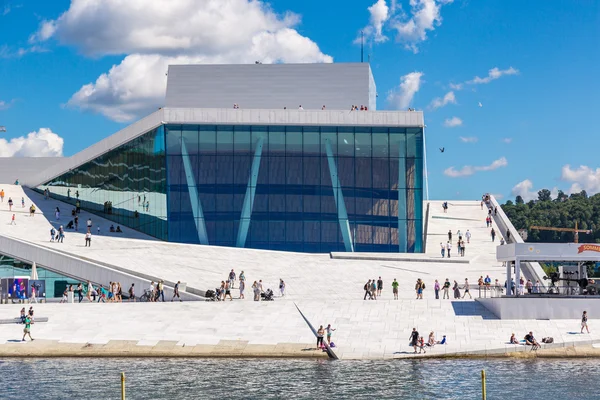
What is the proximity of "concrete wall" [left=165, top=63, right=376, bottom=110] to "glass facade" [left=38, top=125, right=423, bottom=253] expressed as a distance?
292 inches

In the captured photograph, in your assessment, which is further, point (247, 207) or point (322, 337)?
point (247, 207)

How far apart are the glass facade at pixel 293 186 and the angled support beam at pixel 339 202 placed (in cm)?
7

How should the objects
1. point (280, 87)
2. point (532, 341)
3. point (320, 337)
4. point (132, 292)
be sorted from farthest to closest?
point (280, 87) → point (132, 292) → point (320, 337) → point (532, 341)

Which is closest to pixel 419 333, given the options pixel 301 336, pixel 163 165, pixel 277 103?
pixel 301 336

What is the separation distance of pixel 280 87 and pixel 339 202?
11993 mm

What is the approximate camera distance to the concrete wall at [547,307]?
4422 cm

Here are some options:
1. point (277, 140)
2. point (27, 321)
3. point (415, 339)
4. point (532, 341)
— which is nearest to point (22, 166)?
point (277, 140)

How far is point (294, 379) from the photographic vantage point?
35438mm

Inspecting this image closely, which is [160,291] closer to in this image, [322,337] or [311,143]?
[322,337]

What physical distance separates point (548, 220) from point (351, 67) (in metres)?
94.2

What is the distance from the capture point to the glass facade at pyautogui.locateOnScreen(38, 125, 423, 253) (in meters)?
66.6

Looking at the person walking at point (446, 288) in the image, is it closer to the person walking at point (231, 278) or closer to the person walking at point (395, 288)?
the person walking at point (395, 288)

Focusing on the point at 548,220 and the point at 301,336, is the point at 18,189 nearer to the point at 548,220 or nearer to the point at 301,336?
the point at 301,336

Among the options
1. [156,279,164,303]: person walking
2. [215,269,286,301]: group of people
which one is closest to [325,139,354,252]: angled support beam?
[215,269,286,301]: group of people
